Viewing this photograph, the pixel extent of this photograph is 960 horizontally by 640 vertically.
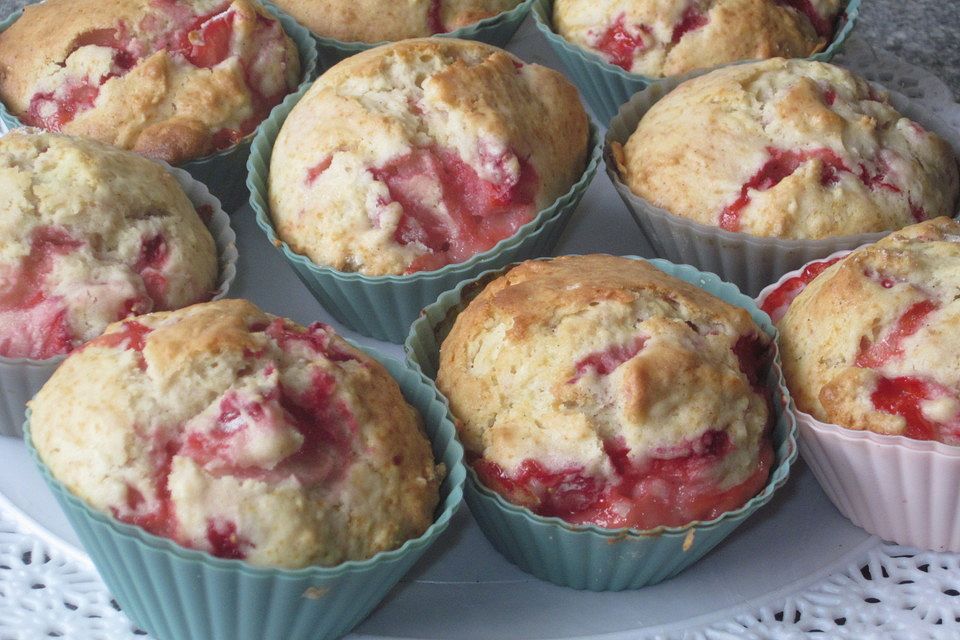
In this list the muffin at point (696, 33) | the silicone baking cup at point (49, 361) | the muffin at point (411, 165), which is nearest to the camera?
the silicone baking cup at point (49, 361)

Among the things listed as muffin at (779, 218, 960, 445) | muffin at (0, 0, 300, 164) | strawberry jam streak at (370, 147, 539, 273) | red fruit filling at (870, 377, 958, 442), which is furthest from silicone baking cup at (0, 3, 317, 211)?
red fruit filling at (870, 377, 958, 442)

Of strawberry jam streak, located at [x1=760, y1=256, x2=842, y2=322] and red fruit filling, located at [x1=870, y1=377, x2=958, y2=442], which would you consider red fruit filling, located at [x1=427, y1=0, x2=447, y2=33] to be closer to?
strawberry jam streak, located at [x1=760, y1=256, x2=842, y2=322]

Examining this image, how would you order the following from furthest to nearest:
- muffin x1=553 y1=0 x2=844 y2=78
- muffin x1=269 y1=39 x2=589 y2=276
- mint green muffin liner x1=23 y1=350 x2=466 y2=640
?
1. muffin x1=553 y1=0 x2=844 y2=78
2. muffin x1=269 y1=39 x2=589 y2=276
3. mint green muffin liner x1=23 y1=350 x2=466 y2=640

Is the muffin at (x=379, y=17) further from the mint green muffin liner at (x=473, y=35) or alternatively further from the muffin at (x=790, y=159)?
the muffin at (x=790, y=159)

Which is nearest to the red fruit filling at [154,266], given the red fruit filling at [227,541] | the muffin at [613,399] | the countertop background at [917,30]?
the muffin at [613,399]

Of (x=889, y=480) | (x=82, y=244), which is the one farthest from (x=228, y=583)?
(x=889, y=480)

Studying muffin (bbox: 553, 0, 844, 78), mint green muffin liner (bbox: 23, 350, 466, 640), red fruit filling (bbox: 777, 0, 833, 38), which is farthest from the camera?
red fruit filling (bbox: 777, 0, 833, 38)
